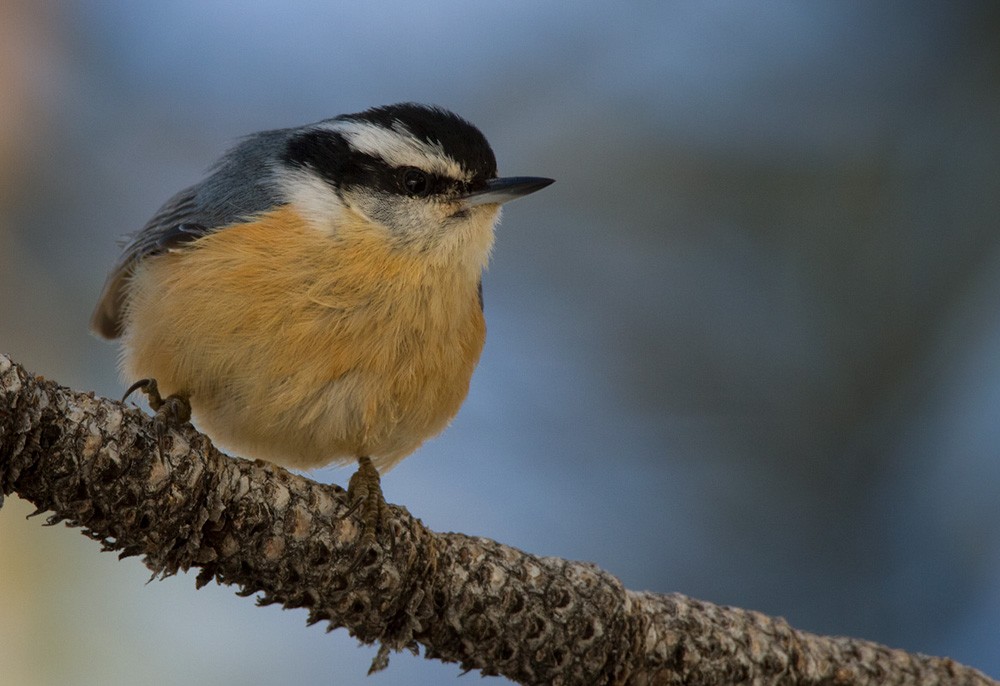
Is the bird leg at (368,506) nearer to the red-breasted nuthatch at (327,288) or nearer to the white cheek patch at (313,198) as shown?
the red-breasted nuthatch at (327,288)

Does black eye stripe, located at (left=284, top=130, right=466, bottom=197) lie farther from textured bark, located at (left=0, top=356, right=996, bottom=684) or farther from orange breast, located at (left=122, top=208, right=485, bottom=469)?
textured bark, located at (left=0, top=356, right=996, bottom=684)

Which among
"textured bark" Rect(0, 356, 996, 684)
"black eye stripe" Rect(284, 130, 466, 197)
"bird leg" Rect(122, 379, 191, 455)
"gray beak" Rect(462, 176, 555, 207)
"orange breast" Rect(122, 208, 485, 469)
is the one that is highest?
"gray beak" Rect(462, 176, 555, 207)

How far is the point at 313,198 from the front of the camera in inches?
97.0

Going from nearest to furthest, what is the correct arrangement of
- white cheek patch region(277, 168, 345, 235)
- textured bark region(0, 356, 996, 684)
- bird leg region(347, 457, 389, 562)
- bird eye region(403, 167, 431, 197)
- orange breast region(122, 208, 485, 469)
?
textured bark region(0, 356, 996, 684) < bird leg region(347, 457, 389, 562) < orange breast region(122, 208, 485, 469) < white cheek patch region(277, 168, 345, 235) < bird eye region(403, 167, 431, 197)

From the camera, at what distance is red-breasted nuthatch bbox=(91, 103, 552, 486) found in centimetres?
219

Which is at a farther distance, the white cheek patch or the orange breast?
the white cheek patch

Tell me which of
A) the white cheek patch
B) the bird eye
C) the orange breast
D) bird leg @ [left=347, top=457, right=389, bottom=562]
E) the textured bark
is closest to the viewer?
the textured bark

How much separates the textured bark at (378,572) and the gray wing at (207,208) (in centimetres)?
78

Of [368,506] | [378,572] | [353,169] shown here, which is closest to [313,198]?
[353,169]

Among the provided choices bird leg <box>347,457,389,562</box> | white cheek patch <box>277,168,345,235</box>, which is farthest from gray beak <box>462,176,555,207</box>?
bird leg <box>347,457,389,562</box>

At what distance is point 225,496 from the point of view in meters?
1.74

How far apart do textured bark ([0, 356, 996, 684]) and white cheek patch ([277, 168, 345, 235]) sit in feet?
2.19

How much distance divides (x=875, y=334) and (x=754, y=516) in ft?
2.05

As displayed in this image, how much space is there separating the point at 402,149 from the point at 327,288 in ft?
1.56
